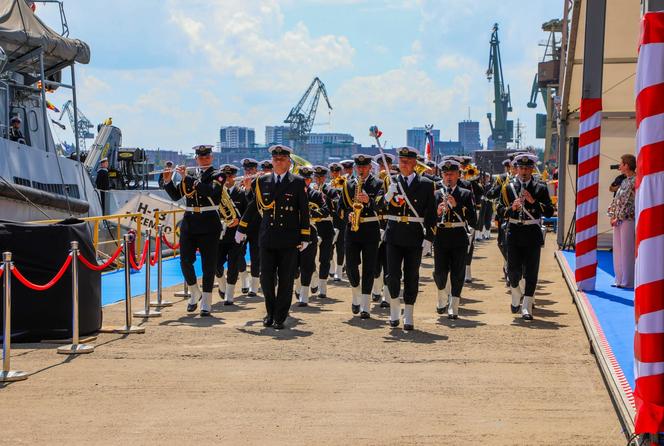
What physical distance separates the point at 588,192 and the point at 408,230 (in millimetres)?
3652

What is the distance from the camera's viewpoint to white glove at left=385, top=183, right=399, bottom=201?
10672 mm

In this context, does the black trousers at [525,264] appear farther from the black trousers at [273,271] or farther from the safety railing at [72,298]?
the safety railing at [72,298]

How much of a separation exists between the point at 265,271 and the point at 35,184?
11555 mm

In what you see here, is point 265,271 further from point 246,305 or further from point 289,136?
point 289,136

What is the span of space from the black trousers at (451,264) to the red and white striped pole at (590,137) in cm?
215

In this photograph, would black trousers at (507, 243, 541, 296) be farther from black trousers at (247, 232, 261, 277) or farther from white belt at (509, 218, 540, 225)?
black trousers at (247, 232, 261, 277)

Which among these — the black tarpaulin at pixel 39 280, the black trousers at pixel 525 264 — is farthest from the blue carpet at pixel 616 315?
the black tarpaulin at pixel 39 280

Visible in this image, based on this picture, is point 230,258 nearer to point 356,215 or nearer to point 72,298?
point 356,215

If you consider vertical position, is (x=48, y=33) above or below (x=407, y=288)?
above

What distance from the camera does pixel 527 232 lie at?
11.3 m

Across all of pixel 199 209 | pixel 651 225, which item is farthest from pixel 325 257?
pixel 651 225

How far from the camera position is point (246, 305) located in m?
13.0

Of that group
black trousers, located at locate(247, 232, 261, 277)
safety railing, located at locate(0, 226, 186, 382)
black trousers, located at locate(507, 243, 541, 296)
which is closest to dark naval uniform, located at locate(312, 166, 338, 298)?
black trousers, located at locate(247, 232, 261, 277)

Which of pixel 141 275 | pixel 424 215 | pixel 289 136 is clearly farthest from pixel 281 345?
pixel 289 136
